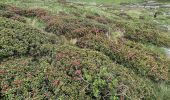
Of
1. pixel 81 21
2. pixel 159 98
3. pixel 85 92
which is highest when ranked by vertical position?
pixel 81 21

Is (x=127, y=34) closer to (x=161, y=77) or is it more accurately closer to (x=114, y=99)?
(x=161, y=77)

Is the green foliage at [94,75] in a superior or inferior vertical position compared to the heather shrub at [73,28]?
inferior

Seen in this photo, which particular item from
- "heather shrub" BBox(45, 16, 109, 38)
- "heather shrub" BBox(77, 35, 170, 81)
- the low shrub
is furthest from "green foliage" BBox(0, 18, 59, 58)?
"heather shrub" BBox(45, 16, 109, 38)

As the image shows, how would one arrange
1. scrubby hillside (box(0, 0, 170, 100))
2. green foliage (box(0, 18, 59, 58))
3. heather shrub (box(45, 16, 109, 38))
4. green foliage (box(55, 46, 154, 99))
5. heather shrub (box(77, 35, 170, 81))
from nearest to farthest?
scrubby hillside (box(0, 0, 170, 100))
green foliage (box(55, 46, 154, 99))
green foliage (box(0, 18, 59, 58))
heather shrub (box(77, 35, 170, 81))
heather shrub (box(45, 16, 109, 38))

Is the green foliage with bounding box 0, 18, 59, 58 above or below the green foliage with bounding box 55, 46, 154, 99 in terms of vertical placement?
above

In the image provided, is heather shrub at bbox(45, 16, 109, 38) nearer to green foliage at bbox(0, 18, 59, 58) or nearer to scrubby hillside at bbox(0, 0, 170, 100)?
scrubby hillside at bbox(0, 0, 170, 100)

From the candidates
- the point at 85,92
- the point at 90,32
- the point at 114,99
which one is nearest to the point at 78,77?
the point at 85,92

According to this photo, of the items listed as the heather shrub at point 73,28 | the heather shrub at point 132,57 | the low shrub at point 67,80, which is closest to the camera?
the low shrub at point 67,80

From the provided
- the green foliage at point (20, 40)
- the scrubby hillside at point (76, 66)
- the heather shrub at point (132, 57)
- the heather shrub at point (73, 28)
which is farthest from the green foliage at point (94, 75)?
the heather shrub at point (73, 28)

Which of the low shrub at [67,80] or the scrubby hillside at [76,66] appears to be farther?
→ the scrubby hillside at [76,66]

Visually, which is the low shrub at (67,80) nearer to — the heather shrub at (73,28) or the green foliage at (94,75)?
the green foliage at (94,75)

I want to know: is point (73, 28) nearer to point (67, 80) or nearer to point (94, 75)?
point (94, 75)
